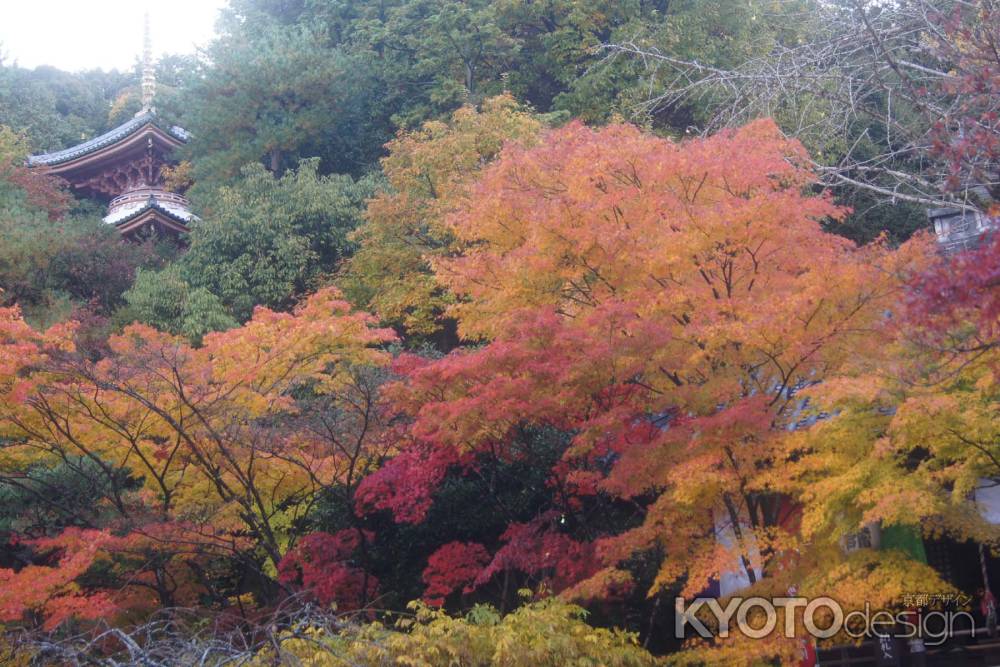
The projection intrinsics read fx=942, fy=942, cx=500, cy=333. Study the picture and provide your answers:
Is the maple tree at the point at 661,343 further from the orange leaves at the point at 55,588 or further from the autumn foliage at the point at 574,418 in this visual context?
the orange leaves at the point at 55,588

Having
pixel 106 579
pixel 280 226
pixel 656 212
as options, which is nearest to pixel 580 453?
pixel 656 212

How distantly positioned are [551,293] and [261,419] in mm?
4602

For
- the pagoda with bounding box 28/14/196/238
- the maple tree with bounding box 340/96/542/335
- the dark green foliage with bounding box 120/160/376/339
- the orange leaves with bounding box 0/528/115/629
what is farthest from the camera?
the pagoda with bounding box 28/14/196/238

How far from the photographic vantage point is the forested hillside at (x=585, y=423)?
28.5 feet

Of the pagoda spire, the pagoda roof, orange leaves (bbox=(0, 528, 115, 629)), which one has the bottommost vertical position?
orange leaves (bbox=(0, 528, 115, 629))

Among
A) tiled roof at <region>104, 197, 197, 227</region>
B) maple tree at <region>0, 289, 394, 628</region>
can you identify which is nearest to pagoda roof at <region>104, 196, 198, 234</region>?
tiled roof at <region>104, 197, 197, 227</region>

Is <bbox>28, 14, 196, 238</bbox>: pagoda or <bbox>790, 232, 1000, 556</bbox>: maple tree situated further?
<bbox>28, 14, 196, 238</bbox>: pagoda

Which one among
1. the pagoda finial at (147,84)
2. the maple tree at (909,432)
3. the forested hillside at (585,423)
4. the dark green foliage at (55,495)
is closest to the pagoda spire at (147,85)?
the pagoda finial at (147,84)

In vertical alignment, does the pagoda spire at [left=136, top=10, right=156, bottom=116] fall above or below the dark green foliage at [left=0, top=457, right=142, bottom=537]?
above

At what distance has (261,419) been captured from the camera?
13.3 meters

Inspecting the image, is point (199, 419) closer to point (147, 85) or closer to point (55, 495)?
point (55, 495)

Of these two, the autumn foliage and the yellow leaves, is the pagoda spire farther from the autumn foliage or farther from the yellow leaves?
the yellow leaves

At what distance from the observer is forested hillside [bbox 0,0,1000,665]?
870cm

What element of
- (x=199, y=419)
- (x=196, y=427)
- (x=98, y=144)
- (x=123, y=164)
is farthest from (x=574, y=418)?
(x=123, y=164)
